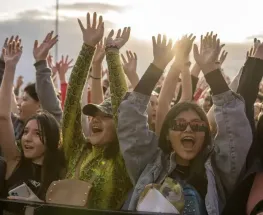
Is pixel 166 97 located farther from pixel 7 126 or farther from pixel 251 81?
pixel 7 126

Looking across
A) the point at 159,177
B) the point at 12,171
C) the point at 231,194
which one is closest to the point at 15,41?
the point at 12,171

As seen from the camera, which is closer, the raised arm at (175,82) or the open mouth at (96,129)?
the open mouth at (96,129)

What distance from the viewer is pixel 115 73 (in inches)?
118

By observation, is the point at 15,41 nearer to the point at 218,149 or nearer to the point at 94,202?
the point at 94,202

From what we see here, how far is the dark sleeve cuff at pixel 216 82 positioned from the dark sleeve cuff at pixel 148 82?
0.89 ft

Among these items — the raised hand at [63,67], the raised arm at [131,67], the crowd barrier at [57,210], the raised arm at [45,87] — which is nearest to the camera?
the crowd barrier at [57,210]

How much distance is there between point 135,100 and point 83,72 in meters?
0.63

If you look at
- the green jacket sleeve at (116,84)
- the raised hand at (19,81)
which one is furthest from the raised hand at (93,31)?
the raised hand at (19,81)

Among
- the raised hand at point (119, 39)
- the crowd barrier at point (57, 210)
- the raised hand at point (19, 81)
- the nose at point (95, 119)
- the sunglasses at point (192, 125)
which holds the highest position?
the raised hand at point (119, 39)

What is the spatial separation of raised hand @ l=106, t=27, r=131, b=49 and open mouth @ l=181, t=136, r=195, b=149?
2.80 ft

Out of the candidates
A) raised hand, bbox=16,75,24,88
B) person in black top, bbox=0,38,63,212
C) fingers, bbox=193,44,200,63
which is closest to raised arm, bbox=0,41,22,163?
person in black top, bbox=0,38,63,212

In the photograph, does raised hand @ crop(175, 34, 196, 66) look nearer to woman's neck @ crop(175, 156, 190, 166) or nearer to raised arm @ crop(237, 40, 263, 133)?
raised arm @ crop(237, 40, 263, 133)

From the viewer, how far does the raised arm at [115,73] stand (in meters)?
2.95

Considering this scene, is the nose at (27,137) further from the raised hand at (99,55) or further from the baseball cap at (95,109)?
→ the raised hand at (99,55)
